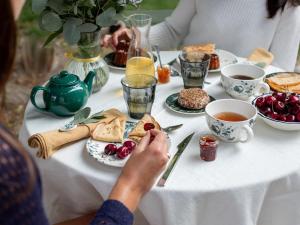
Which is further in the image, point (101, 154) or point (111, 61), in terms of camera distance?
point (111, 61)

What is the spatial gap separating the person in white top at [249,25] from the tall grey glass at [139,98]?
2.52 feet

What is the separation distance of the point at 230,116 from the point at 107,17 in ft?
1.52

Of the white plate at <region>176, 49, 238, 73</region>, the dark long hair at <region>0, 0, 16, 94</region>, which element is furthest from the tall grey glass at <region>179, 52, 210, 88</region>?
the dark long hair at <region>0, 0, 16, 94</region>

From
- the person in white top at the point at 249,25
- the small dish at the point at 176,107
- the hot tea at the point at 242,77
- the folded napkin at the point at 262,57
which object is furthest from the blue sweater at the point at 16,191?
the person in white top at the point at 249,25

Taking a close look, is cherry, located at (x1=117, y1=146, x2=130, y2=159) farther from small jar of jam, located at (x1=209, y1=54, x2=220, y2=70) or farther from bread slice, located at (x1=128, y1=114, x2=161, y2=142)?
small jar of jam, located at (x1=209, y1=54, x2=220, y2=70)

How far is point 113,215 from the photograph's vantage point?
98 cm

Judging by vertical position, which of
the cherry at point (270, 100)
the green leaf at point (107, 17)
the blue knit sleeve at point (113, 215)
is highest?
the green leaf at point (107, 17)

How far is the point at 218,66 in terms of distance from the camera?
1.63 meters


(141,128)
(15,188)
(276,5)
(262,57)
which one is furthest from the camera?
(276,5)

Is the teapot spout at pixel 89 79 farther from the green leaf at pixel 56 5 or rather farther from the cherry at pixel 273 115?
the cherry at pixel 273 115

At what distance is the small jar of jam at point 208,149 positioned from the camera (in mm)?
1123

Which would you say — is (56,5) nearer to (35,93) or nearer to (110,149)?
(35,93)

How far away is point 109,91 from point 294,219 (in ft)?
2.27

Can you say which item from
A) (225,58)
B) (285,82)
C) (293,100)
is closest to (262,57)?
(225,58)
